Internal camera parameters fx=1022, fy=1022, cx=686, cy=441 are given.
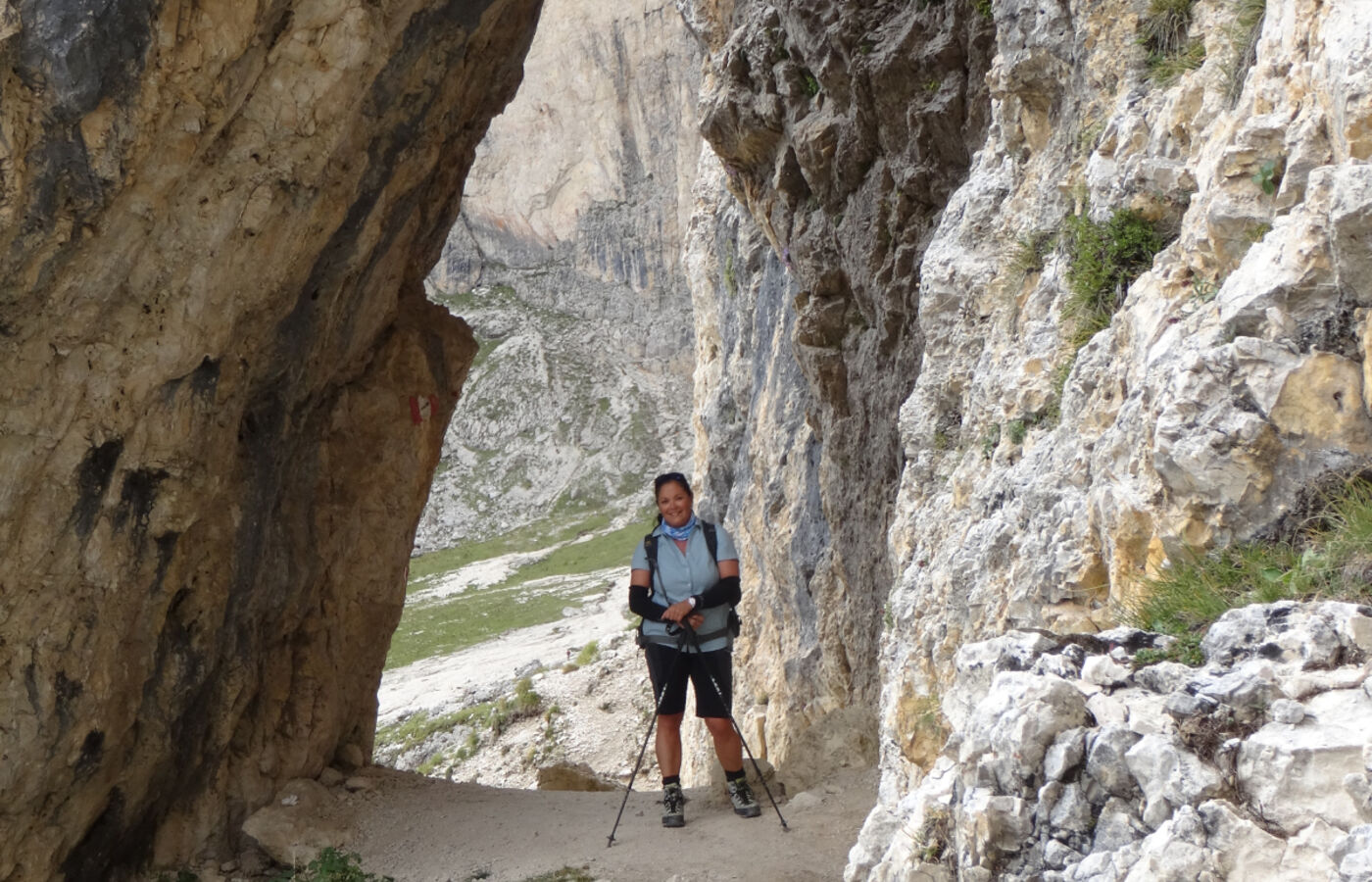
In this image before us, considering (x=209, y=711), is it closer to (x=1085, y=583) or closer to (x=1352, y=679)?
(x=1085, y=583)

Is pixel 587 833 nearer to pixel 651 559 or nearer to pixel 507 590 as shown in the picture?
pixel 651 559

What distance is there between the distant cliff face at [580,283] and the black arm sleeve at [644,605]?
216 ft

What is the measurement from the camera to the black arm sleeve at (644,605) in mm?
8094

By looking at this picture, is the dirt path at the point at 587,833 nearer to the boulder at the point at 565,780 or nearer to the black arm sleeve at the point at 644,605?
the black arm sleeve at the point at 644,605

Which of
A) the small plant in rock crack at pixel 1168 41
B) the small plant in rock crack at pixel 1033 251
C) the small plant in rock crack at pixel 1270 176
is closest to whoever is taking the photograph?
the small plant in rock crack at pixel 1270 176

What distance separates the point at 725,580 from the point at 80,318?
17.6 ft

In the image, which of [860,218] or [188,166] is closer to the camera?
[188,166]

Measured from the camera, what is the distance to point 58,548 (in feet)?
27.0

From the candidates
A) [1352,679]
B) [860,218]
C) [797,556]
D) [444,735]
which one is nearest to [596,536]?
[444,735]

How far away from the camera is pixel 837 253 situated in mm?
13414

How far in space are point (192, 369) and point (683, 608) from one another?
4701 millimetres

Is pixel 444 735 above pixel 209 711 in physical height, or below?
below

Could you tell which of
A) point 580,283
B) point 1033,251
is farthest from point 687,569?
point 580,283

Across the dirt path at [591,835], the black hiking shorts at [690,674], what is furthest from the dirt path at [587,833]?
the black hiking shorts at [690,674]
